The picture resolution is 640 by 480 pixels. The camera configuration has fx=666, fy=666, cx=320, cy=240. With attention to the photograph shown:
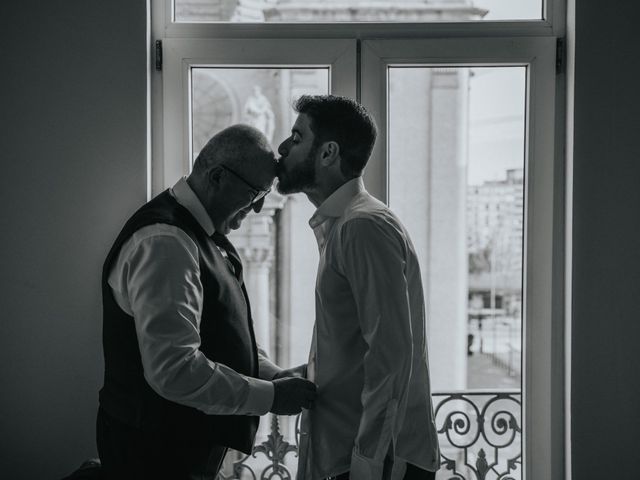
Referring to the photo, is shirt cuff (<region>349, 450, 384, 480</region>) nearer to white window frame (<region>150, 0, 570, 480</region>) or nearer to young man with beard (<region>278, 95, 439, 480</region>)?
young man with beard (<region>278, 95, 439, 480</region>)

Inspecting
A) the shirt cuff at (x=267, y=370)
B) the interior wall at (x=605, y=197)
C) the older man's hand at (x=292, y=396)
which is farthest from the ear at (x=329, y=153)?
the interior wall at (x=605, y=197)

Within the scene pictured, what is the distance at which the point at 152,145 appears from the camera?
89.7 inches

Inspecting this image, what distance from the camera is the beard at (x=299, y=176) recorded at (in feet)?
5.52

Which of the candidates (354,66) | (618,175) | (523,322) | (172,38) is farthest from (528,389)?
(172,38)

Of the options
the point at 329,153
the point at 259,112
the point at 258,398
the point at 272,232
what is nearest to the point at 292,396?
the point at 258,398

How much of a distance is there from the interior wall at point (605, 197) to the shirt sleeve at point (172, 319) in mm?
1251

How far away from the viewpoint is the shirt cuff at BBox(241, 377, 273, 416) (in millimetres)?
1595

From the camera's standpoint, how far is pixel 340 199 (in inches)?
65.6

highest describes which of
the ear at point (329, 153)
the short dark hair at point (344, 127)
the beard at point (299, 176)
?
the short dark hair at point (344, 127)

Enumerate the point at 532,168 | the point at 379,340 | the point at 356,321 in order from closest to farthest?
the point at 379,340
the point at 356,321
the point at 532,168

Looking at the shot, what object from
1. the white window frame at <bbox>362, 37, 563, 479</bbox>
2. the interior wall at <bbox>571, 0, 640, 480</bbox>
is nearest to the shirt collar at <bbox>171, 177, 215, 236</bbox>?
the white window frame at <bbox>362, 37, 563, 479</bbox>

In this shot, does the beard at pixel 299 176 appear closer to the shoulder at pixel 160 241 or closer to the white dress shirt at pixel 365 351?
the white dress shirt at pixel 365 351

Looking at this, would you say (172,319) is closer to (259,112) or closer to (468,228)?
(259,112)

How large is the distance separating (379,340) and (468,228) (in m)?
1.00
